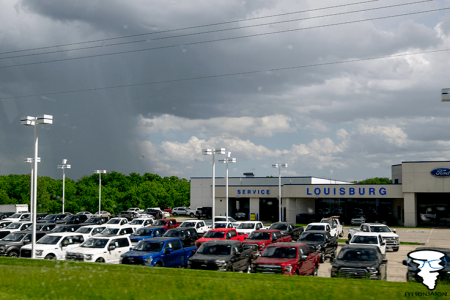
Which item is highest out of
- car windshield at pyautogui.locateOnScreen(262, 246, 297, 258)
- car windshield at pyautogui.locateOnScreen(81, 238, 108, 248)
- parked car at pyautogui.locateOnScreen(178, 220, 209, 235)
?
car windshield at pyautogui.locateOnScreen(262, 246, 297, 258)

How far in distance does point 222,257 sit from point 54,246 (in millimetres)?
10350

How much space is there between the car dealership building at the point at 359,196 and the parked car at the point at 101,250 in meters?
38.6

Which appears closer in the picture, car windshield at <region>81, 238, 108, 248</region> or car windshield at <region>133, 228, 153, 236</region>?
car windshield at <region>81, 238, 108, 248</region>

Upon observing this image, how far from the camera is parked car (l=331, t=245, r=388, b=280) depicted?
574 inches

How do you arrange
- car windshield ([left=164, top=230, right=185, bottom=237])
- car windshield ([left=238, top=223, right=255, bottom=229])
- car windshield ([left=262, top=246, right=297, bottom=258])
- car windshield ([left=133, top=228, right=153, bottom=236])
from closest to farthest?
car windshield ([left=262, top=246, right=297, bottom=258]), car windshield ([left=164, top=230, right=185, bottom=237]), car windshield ([left=133, top=228, right=153, bottom=236]), car windshield ([left=238, top=223, right=255, bottom=229])

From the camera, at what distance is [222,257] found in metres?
17.4

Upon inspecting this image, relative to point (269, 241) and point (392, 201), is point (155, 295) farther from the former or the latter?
point (392, 201)

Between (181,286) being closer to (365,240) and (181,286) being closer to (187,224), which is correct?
(365,240)

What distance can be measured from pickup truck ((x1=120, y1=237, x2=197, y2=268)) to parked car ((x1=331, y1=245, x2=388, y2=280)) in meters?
7.54

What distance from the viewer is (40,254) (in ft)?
71.1

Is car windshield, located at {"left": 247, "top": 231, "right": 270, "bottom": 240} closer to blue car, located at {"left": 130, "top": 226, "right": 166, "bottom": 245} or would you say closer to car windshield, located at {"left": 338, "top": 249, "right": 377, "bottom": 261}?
blue car, located at {"left": 130, "top": 226, "right": 166, "bottom": 245}

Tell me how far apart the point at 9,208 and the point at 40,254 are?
5729 centimetres

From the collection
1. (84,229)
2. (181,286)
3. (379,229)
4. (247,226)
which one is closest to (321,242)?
(379,229)

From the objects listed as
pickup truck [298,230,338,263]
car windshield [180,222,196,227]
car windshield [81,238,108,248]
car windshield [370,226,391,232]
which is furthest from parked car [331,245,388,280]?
car windshield [180,222,196,227]
